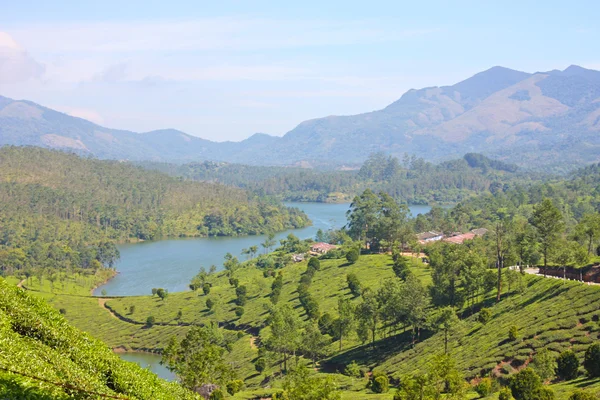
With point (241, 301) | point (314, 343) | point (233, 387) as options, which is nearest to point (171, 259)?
point (241, 301)

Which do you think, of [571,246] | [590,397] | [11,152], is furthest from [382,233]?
[11,152]

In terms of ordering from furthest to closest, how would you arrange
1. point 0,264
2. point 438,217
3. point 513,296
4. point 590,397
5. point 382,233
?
point 438,217, point 0,264, point 382,233, point 513,296, point 590,397

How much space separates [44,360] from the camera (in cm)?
1766

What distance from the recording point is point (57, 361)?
715 inches

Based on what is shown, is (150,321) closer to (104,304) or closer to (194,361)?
(104,304)

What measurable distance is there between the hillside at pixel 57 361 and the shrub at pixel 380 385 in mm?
16602

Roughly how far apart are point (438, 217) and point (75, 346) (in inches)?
4536

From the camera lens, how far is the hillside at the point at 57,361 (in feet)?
49.9

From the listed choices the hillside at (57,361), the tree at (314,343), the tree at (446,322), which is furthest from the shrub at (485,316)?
the hillside at (57,361)

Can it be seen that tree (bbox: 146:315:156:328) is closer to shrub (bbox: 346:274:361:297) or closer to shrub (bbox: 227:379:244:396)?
shrub (bbox: 346:274:361:297)

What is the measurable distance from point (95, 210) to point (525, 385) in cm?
14826

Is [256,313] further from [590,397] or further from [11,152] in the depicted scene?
[11,152]

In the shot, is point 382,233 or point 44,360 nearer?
point 44,360

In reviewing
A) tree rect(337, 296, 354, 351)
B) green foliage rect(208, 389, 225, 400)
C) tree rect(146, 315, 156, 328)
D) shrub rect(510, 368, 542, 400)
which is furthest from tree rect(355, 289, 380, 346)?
tree rect(146, 315, 156, 328)
